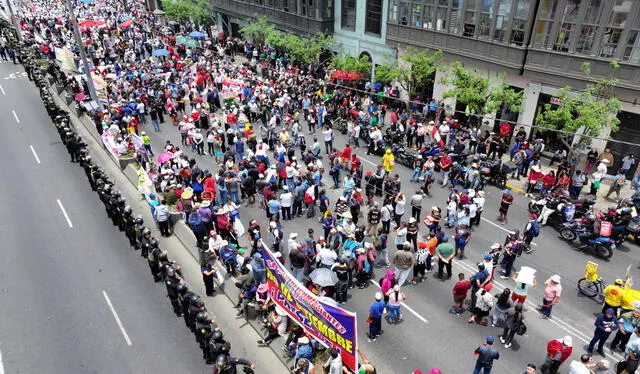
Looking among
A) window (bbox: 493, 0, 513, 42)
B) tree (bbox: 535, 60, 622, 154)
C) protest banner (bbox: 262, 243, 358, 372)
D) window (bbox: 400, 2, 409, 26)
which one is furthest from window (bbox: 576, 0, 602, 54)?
protest banner (bbox: 262, 243, 358, 372)

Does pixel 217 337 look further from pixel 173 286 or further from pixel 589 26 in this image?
pixel 589 26

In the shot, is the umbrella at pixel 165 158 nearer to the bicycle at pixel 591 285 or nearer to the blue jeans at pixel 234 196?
the blue jeans at pixel 234 196

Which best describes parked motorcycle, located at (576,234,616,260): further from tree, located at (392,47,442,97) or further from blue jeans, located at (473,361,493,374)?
tree, located at (392,47,442,97)

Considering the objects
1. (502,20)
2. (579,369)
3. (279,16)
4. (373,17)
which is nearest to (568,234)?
(579,369)

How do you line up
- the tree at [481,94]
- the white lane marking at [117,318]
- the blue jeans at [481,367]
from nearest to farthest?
the blue jeans at [481,367]
the white lane marking at [117,318]
the tree at [481,94]

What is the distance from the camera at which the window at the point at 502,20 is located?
22109 millimetres

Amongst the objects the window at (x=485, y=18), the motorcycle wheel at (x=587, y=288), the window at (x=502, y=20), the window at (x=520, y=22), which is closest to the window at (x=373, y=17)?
the window at (x=485, y=18)

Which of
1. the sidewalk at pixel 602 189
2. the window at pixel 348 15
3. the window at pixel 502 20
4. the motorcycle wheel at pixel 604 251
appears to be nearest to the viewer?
the motorcycle wheel at pixel 604 251

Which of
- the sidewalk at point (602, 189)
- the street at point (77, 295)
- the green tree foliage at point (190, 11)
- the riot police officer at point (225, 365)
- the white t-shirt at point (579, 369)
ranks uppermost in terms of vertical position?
the green tree foliage at point (190, 11)

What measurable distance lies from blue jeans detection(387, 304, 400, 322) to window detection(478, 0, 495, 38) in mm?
17186

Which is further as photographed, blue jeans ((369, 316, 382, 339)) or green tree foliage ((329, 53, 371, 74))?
green tree foliage ((329, 53, 371, 74))

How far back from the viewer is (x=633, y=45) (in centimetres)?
1822

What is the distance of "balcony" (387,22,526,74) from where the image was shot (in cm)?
2256

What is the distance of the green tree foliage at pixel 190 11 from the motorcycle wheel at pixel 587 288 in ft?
142
